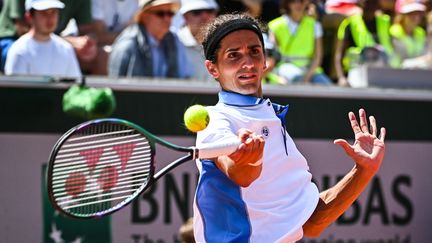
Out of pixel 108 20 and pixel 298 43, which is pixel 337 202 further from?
pixel 298 43

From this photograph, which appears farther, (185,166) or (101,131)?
(185,166)

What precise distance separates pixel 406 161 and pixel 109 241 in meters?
2.47

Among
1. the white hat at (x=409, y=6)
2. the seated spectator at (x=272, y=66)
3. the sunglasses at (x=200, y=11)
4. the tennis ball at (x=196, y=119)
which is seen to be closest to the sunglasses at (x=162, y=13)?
the sunglasses at (x=200, y=11)

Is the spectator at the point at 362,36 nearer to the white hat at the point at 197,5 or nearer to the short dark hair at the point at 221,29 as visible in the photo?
the white hat at the point at 197,5

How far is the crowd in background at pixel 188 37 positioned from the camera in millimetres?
6836

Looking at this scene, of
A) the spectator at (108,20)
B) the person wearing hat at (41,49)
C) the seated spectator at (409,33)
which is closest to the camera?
the person wearing hat at (41,49)

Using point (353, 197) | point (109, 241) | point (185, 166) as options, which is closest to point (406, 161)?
point (185, 166)

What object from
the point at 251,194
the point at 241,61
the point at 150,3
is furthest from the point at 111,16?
the point at 251,194

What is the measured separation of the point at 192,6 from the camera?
7895 millimetres

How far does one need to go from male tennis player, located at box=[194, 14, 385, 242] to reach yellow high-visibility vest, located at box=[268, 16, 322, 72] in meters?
4.56

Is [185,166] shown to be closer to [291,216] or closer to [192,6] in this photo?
[192,6]

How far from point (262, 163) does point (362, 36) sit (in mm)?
5441

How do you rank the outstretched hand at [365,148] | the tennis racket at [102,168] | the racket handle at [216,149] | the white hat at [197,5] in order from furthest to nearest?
the white hat at [197,5] → the outstretched hand at [365,148] → the tennis racket at [102,168] → the racket handle at [216,149]

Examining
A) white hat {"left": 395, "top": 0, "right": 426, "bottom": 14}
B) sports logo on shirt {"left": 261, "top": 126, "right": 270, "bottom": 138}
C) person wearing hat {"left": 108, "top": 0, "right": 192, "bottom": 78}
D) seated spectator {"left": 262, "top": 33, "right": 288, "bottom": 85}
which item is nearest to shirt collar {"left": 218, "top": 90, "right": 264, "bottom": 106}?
sports logo on shirt {"left": 261, "top": 126, "right": 270, "bottom": 138}
